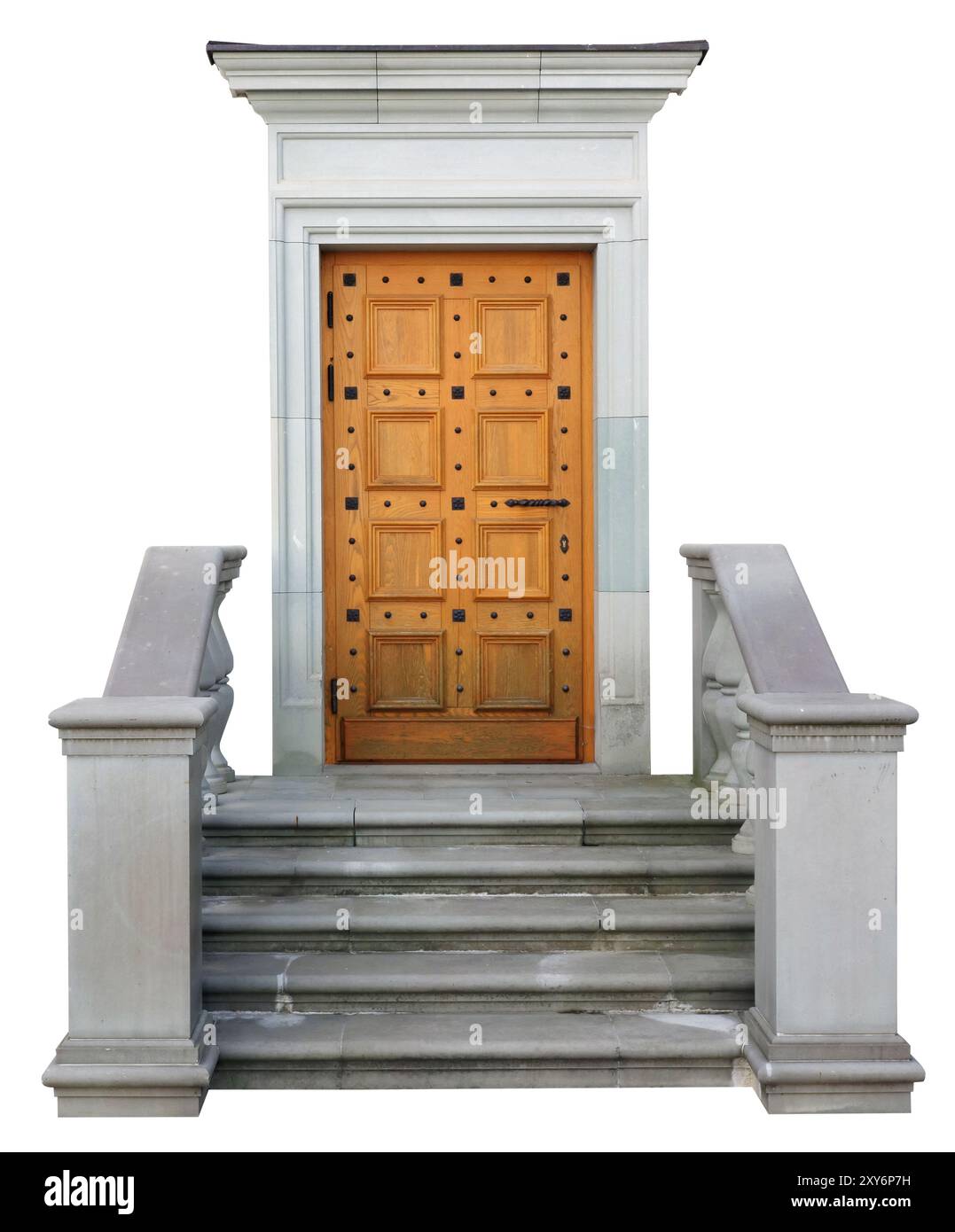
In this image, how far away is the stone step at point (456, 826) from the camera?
742 cm

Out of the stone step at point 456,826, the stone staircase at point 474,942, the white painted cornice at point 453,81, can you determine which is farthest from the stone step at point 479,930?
the white painted cornice at point 453,81

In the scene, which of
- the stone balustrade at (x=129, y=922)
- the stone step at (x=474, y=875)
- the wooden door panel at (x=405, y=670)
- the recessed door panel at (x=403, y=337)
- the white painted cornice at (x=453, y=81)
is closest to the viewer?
the stone balustrade at (x=129, y=922)

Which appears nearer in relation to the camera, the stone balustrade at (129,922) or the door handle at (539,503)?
the stone balustrade at (129,922)

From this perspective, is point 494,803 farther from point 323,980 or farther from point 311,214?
point 311,214

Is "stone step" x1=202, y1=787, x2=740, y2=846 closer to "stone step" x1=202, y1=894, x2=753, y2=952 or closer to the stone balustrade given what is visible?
"stone step" x1=202, y1=894, x2=753, y2=952

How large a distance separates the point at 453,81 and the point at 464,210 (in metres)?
0.63

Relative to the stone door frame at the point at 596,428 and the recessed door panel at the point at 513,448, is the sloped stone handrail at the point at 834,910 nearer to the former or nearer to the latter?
the stone door frame at the point at 596,428

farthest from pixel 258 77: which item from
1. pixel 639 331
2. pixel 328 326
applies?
pixel 639 331

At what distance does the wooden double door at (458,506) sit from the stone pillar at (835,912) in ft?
9.52

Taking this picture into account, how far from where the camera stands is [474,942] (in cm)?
680

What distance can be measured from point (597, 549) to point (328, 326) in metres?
1.81

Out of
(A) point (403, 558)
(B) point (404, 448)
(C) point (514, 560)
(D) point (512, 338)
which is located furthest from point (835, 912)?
(D) point (512, 338)

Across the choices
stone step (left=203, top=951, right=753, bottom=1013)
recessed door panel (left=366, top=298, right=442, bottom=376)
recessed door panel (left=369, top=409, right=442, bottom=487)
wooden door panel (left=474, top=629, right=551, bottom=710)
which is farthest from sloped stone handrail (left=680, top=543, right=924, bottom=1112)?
recessed door panel (left=366, top=298, right=442, bottom=376)

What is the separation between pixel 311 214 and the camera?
8484 mm
